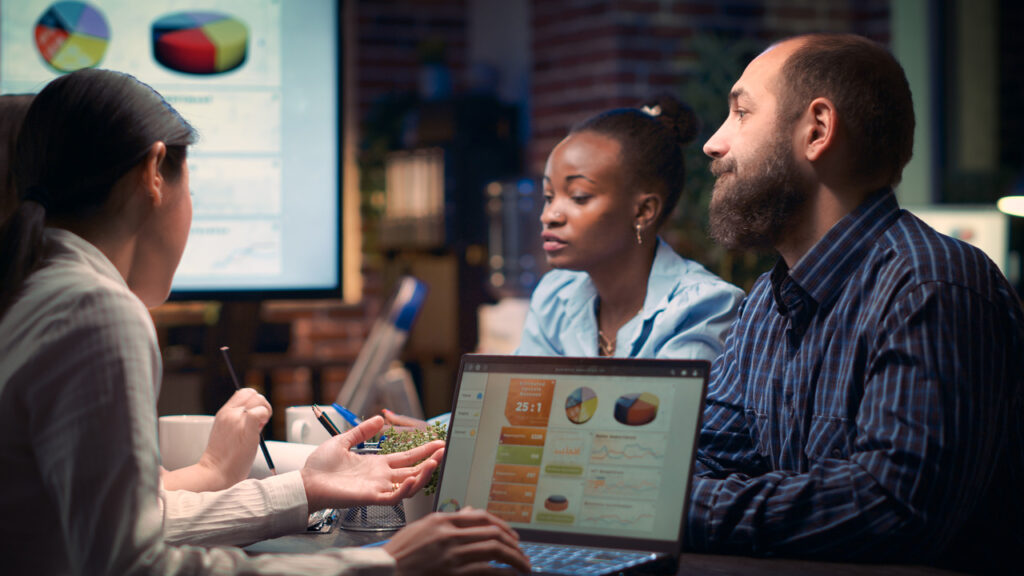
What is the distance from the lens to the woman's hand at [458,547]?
90 centimetres

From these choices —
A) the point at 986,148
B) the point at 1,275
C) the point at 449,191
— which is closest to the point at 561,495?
the point at 1,275

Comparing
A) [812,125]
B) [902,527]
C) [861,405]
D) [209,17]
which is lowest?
[902,527]

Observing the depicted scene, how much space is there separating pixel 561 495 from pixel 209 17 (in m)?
1.30

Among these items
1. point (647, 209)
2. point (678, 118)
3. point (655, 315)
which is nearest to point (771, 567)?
point (655, 315)

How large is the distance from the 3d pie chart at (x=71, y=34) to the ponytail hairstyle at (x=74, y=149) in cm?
94

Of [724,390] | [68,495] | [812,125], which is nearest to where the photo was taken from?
[68,495]

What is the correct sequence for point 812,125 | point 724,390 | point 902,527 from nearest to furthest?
point 902,527 → point 812,125 → point 724,390

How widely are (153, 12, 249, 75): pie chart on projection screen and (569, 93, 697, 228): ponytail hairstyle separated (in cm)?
73

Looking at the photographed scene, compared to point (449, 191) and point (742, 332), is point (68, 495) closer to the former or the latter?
point (742, 332)

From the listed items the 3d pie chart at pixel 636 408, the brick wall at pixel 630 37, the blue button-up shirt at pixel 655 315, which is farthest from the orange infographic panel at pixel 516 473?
the brick wall at pixel 630 37

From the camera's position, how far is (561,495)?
3.34 feet

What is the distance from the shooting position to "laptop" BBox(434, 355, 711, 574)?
973 mm

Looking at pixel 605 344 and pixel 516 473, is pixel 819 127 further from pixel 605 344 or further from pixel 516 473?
pixel 605 344

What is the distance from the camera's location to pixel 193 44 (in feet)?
6.18
